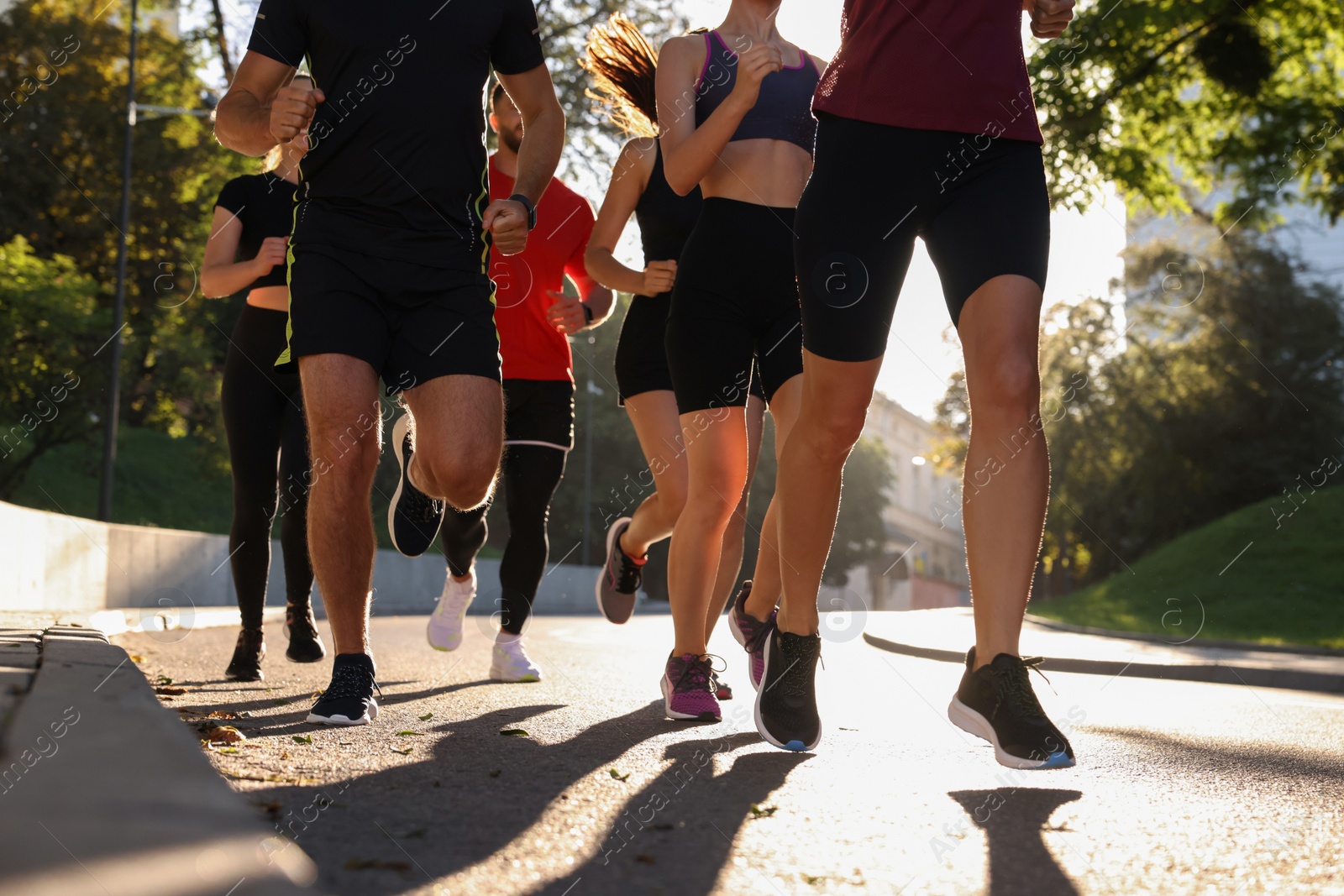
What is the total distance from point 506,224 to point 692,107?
34.5 inches

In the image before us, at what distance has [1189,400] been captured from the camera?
31.5 metres

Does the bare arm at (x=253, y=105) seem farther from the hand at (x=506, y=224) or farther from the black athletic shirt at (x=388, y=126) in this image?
the hand at (x=506, y=224)

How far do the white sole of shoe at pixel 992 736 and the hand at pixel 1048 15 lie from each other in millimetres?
1699

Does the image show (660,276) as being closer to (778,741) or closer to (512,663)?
(512,663)

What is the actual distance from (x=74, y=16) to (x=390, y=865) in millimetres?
28625

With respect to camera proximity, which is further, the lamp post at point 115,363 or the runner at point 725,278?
the lamp post at point 115,363

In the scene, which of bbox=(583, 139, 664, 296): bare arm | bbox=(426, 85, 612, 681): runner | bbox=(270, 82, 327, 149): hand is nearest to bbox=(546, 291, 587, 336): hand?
bbox=(426, 85, 612, 681): runner

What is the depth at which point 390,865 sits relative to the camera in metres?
1.85

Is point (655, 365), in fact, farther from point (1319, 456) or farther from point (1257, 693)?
point (1319, 456)

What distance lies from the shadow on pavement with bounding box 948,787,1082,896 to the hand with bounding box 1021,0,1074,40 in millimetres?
1889

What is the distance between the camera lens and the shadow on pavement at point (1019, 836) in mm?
1989

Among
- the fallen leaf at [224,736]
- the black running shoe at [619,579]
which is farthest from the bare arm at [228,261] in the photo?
the fallen leaf at [224,736]

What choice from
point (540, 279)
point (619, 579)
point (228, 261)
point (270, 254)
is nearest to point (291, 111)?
point (270, 254)

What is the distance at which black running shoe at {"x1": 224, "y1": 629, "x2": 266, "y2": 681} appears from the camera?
17.4 ft
